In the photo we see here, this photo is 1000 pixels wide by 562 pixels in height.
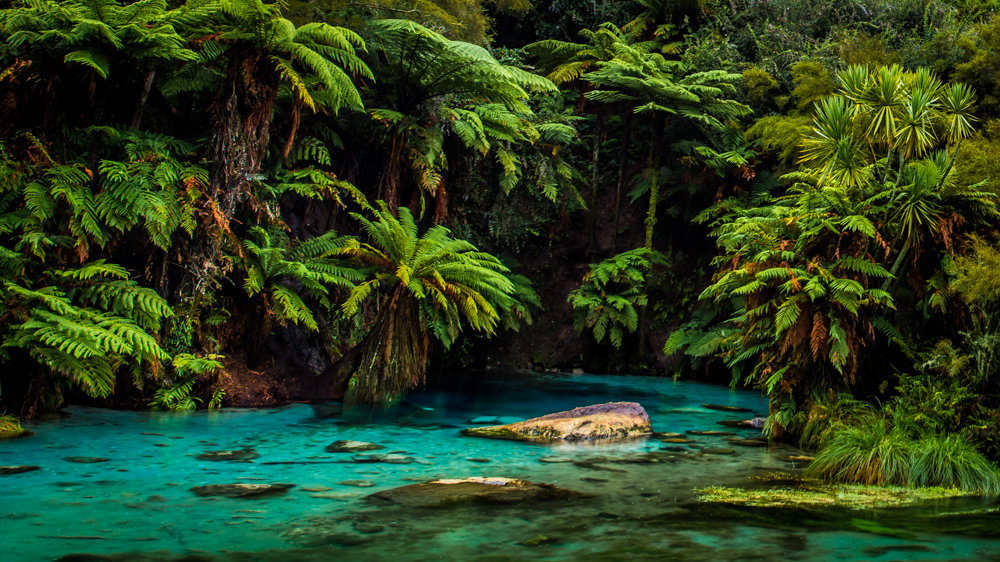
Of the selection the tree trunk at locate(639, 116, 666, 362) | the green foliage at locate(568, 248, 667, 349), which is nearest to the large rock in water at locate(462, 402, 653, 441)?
the green foliage at locate(568, 248, 667, 349)

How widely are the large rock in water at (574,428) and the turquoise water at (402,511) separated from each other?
1.30 ft

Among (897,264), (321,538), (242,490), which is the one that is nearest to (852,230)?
(897,264)

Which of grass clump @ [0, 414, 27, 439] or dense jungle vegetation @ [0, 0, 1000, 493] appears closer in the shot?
grass clump @ [0, 414, 27, 439]

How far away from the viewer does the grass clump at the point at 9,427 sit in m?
5.82

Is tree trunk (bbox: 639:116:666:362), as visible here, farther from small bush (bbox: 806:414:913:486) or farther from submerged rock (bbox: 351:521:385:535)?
submerged rock (bbox: 351:521:385:535)

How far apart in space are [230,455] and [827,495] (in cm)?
452

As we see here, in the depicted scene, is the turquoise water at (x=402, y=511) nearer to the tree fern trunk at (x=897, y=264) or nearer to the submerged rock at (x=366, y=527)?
the submerged rock at (x=366, y=527)

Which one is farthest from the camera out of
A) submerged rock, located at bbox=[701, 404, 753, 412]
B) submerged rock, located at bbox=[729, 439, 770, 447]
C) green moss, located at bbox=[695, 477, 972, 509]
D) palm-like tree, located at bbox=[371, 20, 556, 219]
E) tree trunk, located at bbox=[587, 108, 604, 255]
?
tree trunk, located at bbox=[587, 108, 604, 255]

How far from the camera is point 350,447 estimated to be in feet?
20.2

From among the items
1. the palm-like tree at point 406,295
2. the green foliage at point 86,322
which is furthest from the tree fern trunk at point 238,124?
the green foliage at point 86,322

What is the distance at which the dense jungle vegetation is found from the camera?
615cm

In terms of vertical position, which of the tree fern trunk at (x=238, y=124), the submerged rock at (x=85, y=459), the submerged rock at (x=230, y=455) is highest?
the tree fern trunk at (x=238, y=124)

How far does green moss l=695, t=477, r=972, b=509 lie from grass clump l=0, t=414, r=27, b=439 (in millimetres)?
5657

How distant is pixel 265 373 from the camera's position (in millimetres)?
9250
